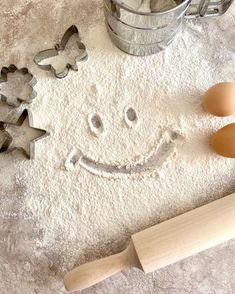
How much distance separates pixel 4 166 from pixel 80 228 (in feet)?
0.56

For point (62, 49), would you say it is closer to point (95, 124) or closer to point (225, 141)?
point (95, 124)

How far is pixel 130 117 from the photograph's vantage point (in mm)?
928

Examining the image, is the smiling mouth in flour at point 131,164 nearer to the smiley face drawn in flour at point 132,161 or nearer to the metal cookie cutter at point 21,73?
the smiley face drawn in flour at point 132,161

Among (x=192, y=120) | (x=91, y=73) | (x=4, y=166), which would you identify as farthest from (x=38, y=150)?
(x=192, y=120)

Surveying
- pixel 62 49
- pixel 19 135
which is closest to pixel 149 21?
pixel 62 49

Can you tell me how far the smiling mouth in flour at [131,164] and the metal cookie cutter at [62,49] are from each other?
0.15 m

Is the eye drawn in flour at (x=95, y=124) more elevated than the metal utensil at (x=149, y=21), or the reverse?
the metal utensil at (x=149, y=21)

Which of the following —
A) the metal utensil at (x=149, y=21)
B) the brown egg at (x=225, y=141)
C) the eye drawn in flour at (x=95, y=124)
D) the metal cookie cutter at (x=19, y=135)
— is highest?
the metal utensil at (x=149, y=21)

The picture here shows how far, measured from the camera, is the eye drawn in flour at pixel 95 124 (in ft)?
3.01

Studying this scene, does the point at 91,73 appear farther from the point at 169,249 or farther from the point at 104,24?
the point at 169,249

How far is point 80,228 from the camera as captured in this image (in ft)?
2.91

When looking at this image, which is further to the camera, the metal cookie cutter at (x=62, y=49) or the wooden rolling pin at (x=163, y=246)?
the metal cookie cutter at (x=62, y=49)

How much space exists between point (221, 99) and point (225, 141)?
2.8 inches

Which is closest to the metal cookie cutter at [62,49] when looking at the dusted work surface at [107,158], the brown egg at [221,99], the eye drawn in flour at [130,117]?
the dusted work surface at [107,158]
